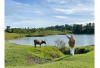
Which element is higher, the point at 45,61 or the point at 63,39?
the point at 63,39

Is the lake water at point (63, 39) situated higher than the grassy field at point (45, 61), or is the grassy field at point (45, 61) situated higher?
the lake water at point (63, 39)

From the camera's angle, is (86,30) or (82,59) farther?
(86,30)

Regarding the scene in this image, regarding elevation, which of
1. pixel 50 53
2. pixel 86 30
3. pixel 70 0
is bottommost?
pixel 50 53

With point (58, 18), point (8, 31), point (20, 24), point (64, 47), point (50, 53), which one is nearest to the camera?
point (50, 53)

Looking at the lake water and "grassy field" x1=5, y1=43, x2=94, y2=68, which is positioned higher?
the lake water

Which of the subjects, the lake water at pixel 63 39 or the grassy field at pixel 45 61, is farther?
the lake water at pixel 63 39

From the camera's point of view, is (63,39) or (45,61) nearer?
(45,61)

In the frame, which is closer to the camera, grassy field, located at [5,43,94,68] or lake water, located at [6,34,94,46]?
grassy field, located at [5,43,94,68]

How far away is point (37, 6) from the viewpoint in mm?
8516
